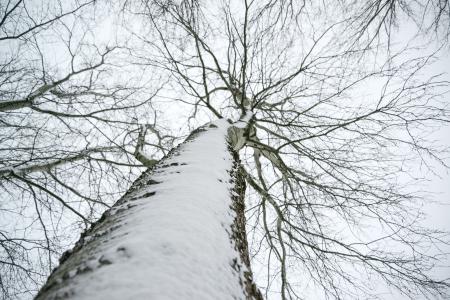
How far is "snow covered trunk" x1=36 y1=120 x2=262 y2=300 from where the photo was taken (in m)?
0.58

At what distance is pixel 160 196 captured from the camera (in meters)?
1.05

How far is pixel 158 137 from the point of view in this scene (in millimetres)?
4801

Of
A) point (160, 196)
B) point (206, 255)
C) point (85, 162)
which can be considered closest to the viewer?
point (206, 255)

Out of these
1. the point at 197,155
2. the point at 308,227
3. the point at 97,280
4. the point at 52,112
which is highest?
the point at 52,112

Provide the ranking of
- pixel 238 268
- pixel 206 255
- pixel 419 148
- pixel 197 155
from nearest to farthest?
1. pixel 206 255
2. pixel 238 268
3. pixel 197 155
4. pixel 419 148

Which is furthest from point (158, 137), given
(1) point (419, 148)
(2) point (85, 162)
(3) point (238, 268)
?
(3) point (238, 268)

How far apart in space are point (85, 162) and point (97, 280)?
3882 mm

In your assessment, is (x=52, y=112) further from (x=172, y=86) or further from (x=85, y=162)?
(x=172, y=86)

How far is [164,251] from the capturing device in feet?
2.27

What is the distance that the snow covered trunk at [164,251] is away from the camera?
0.58 meters

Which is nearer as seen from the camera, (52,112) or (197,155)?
(197,155)

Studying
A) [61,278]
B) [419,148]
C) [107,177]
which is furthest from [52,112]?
[419,148]

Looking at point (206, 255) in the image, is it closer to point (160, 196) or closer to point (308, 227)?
point (160, 196)

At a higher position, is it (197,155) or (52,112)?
(52,112)
